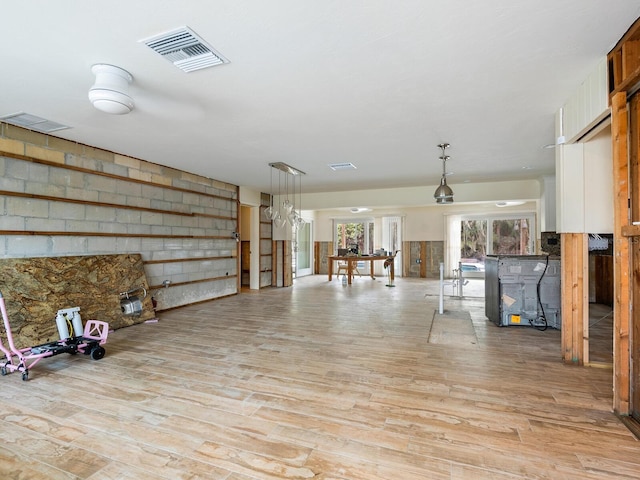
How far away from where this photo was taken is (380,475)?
1.70m

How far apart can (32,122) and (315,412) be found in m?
4.24

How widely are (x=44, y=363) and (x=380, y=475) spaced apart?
3454 millimetres

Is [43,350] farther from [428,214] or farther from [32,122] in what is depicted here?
[428,214]

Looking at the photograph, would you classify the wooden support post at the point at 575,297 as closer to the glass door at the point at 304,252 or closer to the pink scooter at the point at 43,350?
the pink scooter at the point at 43,350

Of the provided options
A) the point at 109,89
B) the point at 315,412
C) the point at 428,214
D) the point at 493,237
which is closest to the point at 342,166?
the point at 109,89

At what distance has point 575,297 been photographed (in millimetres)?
3137

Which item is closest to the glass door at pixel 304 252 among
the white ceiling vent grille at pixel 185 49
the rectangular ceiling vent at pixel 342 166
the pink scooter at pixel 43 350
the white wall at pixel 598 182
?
the rectangular ceiling vent at pixel 342 166

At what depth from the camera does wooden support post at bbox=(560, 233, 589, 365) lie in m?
3.12

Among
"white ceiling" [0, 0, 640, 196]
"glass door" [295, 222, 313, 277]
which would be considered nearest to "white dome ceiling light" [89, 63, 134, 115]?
"white ceiling" [0, 0, 640, 196]

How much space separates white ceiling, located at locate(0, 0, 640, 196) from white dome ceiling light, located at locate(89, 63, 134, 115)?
0.08 m

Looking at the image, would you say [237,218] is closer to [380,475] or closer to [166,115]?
[166,115]

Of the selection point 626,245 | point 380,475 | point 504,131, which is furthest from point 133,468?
point 504,131

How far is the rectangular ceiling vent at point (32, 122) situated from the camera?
3.46m

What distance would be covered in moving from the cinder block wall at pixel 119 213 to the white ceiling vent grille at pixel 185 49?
2.78 meters
